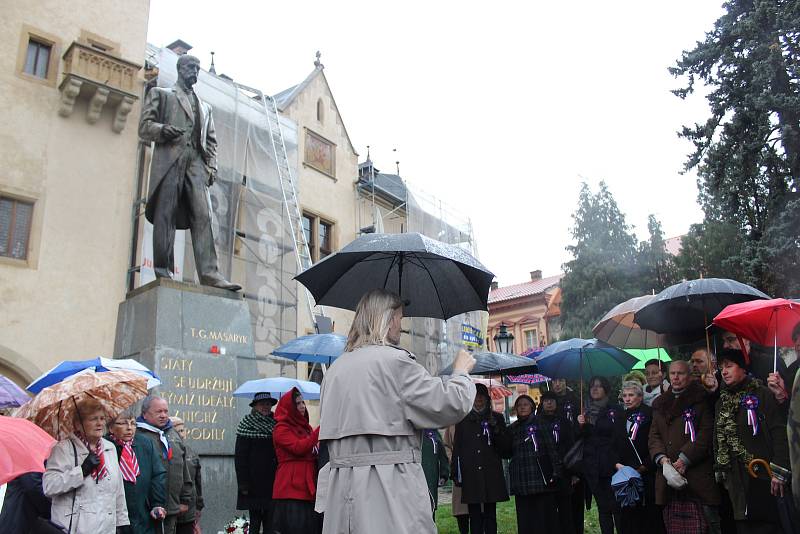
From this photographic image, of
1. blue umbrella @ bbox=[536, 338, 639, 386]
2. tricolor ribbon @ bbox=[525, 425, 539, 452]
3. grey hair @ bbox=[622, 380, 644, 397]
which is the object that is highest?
blue umbrella @ bbox=[536, 338, 639, 386]

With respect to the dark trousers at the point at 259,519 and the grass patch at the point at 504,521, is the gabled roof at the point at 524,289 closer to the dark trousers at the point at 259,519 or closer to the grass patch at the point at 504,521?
the grass patch at the point at 504,521

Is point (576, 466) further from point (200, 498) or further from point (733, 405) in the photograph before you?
point (200, 498)

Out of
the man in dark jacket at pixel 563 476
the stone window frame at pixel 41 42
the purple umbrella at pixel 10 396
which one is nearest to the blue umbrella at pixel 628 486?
the man in dark jacket at pixel 563 476

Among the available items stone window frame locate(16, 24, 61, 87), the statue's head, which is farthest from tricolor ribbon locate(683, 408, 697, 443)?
stone window frame locate(16, 24, 61, 87)

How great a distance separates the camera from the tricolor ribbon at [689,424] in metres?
5.87

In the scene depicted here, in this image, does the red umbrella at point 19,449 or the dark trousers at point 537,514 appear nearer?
the red umbrella at point 19,449

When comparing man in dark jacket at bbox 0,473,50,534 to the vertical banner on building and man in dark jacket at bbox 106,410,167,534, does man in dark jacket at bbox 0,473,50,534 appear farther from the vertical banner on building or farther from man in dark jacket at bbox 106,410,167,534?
the vertical banner on building

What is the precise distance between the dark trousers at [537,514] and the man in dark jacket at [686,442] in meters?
1.84

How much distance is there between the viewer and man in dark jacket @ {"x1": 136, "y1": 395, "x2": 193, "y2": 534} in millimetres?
5918

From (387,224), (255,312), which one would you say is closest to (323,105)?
(387,224)

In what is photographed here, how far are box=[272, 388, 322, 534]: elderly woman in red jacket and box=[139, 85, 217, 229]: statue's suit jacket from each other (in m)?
3.87

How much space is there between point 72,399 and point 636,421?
5038 mm

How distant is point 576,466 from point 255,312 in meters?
14.0

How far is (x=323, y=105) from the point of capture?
27.3 metres
